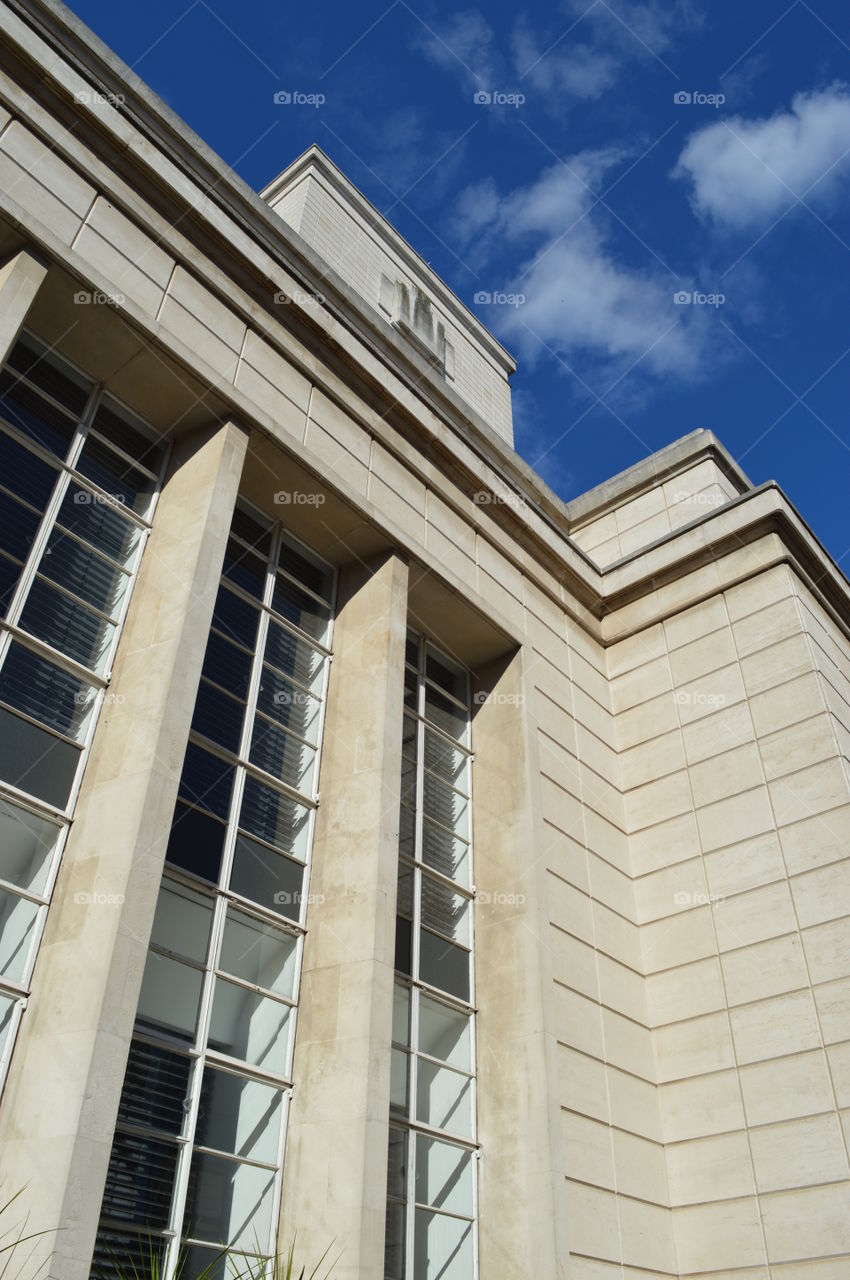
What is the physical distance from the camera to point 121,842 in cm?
920

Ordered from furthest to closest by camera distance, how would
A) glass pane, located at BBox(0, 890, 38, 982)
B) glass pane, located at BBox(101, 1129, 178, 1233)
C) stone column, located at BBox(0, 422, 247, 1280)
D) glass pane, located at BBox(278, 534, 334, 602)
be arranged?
glass pane, located at BBox(278, 534, 334, 602)
glass pane, located at BBox(0, 890, 38, 982)
glass pane, located at BBox(101, 1129, 178, 1233)
stone column, located at BBox(0, 422, 247, 1280)

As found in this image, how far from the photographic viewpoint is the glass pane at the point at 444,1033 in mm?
12602

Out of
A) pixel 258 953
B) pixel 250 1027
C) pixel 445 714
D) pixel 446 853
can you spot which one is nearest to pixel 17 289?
pixel 258 953

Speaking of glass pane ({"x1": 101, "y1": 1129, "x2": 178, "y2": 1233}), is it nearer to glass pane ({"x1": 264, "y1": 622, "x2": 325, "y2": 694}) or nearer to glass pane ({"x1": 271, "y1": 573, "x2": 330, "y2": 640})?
glass pane ({"x1": 264, "y1": 622, "x2": 325, "y2": 694})

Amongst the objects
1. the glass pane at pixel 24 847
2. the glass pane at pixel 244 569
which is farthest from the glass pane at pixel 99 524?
the glass pane at pixel 24 847

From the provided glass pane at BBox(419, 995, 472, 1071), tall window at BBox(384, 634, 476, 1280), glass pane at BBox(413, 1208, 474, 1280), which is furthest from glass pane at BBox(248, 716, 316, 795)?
glass pane at BBox(413, 1208, 474, 1280)

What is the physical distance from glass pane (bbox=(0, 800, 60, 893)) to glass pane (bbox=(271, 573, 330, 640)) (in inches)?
185

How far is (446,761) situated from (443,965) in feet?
9.92

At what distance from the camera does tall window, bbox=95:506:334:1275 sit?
9.03 m

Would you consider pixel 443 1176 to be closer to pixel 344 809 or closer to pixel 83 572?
pixel 344 809

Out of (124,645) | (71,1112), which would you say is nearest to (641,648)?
(124,645)

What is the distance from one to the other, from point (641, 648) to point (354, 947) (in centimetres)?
927

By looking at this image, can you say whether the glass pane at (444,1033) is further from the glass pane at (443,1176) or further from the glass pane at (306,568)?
the glass pane at (306,568)

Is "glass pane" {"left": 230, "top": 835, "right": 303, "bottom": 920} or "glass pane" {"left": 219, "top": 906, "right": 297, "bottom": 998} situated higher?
"glass pane" {"left": 230, "top": 835, "right": 303, "bottom": 920}
